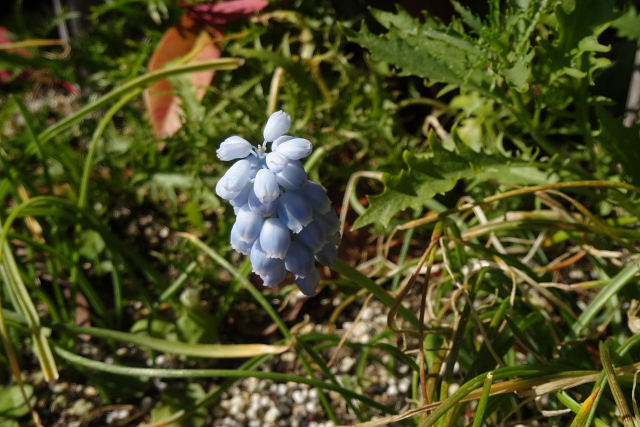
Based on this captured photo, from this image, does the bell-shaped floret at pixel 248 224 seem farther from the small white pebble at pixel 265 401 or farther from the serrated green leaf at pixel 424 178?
the small white pebble at pixel 265 401

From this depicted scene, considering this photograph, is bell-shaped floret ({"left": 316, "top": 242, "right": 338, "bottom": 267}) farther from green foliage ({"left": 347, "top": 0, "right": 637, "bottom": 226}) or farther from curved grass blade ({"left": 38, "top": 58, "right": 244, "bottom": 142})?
curved grass blade ({"left": 38, "top": 58, "right": 244, "bottom": 142})

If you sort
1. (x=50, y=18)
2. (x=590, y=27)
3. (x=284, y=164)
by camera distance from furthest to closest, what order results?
(x=50, y=18) < (x=590, y=27) < (x=284, y=164)

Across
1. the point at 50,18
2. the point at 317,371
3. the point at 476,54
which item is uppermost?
the point at 50,18

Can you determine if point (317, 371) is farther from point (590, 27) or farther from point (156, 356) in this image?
point (590, 27)

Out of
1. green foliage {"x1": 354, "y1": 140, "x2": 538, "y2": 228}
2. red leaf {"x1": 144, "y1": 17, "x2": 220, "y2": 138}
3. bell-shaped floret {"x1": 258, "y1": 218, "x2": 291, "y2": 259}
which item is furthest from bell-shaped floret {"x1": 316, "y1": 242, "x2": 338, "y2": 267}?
red leaf {"x1": 144, "y1": 17, "x2": 220, "y2": 138}

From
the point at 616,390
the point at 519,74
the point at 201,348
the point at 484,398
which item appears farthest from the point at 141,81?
the point at 616,390

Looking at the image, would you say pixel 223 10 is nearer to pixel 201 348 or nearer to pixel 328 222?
pixel 201 348

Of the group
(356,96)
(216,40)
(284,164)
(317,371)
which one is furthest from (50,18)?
(284,164)

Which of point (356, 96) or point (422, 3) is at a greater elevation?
point (422, 3)
